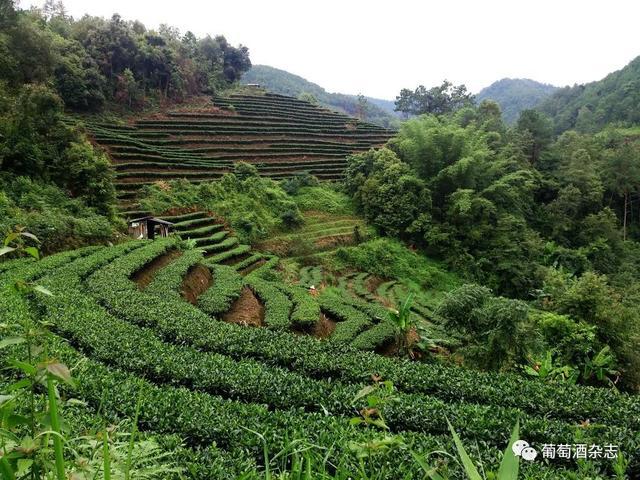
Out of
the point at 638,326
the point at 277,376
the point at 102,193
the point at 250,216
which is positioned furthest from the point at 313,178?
the point at 277,376

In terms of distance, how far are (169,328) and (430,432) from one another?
4483 millimetres

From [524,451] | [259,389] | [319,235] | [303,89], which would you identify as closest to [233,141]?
[319,235]

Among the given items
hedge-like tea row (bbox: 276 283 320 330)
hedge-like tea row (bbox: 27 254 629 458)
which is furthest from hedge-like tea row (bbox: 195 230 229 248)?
hedge-like tea row (bbox: 27 254 629 458)

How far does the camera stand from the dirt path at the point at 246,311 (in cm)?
1007

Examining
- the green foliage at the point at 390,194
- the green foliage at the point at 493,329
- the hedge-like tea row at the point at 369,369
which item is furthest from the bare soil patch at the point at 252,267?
the green foliage at the point at 493,329

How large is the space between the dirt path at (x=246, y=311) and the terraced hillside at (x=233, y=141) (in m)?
11.3

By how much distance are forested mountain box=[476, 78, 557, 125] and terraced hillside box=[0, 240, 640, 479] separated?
76406mm

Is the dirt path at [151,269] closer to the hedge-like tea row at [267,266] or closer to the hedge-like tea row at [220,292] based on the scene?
the hedge-like tea row at [220,292]

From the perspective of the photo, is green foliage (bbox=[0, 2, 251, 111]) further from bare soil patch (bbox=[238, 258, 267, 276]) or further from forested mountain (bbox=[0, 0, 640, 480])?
bare soil patch (bbox=[238, 258, 267, 276])

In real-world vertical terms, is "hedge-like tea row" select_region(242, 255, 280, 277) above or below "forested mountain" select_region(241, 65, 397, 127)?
below

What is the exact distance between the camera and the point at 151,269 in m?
11.6

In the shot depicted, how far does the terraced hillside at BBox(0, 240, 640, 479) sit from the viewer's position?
13.1 feet

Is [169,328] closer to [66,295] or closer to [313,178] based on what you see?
[66,295]

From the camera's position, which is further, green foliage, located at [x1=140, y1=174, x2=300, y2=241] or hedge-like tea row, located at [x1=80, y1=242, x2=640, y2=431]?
green foliage, located at [x1=140, y1=174, x2=300, y2=241]
